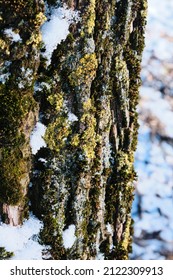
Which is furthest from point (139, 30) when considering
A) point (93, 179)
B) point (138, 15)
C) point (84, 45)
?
point (93, 179)

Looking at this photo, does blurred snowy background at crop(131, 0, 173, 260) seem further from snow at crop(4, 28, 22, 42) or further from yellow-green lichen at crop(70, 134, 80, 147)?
snow at crop(4, 28, 22, 42)

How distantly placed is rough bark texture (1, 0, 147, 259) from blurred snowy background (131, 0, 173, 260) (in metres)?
1.28

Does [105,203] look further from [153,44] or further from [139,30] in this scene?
[153,44]

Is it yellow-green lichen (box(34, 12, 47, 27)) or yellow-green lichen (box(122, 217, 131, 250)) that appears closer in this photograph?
yellow-green lichen (box(34, 12, 47, 27))

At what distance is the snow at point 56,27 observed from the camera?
196cm

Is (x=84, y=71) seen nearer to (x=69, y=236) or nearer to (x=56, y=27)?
(x=56, y=27)

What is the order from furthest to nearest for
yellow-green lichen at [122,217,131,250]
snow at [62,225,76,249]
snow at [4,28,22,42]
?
yellow-green lichen at [122,217,131,250] < snow at [62,225,76,249] < snow at [4,28,22,42]

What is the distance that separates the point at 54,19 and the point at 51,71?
209 millimetres

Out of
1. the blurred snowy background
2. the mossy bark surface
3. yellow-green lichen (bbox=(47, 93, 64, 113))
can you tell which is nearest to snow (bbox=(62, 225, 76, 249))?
the mossy bark surface

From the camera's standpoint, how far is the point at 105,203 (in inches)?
91.7

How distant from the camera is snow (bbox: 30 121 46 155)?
201 centimetres

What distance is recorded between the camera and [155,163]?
12.5ft

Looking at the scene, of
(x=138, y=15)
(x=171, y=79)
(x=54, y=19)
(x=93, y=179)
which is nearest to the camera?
(x=54, y=19)

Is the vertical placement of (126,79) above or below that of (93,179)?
above
